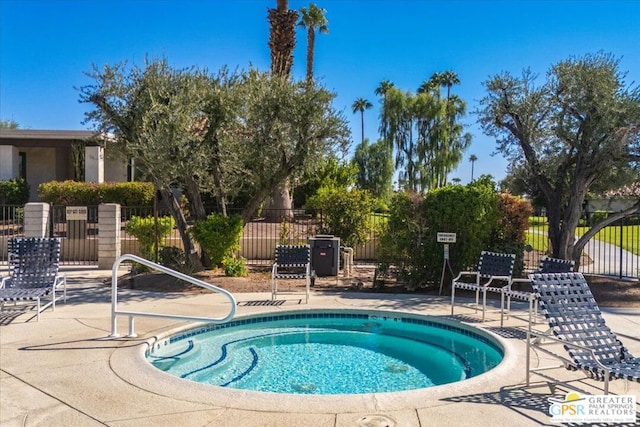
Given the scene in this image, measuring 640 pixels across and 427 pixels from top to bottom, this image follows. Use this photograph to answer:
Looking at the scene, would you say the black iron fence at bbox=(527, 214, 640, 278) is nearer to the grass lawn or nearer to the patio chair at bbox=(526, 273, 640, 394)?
the grass lawn

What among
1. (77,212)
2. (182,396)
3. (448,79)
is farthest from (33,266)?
(448,79)

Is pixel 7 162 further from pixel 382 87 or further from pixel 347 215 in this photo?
pixel 382 87

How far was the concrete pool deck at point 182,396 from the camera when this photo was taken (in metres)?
4.44

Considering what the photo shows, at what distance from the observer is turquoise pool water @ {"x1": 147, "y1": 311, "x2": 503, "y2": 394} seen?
636 centimetres

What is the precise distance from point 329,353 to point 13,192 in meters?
21.0

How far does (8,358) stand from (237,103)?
306 inches

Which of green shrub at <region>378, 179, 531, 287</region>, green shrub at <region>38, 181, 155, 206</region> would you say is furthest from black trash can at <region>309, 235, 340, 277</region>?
green shrub at <region>38, 181, 155, 206</region>

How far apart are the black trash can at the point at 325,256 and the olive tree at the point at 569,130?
15.8 ft

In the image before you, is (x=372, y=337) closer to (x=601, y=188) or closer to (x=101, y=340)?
(x=101, y=340)

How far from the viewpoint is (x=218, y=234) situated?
41.8 feet

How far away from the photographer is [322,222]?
1616cm

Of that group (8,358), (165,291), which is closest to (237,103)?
(165,291)

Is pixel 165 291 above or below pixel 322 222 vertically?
below

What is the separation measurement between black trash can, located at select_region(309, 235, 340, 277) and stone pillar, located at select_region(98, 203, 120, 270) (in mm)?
5642
